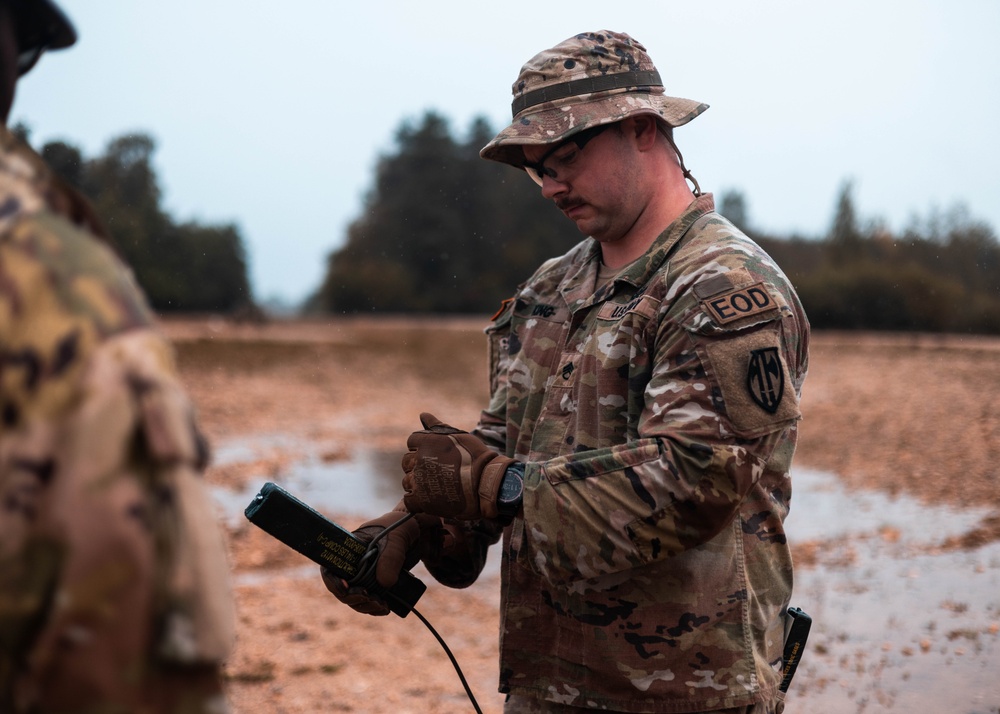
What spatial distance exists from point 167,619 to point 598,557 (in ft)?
4.12

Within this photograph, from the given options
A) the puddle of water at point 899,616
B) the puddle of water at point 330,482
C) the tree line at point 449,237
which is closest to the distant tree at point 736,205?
the tree line at point 449,237

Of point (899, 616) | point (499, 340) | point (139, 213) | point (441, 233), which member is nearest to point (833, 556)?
point (899, 616)

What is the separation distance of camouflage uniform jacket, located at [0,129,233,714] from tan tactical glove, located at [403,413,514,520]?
1.25m

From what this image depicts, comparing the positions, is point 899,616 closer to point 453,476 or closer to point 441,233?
point 453,476

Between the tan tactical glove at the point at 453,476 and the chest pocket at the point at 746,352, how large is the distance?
1.90ft

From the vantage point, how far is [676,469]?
2152 mm

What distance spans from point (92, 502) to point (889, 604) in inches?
265

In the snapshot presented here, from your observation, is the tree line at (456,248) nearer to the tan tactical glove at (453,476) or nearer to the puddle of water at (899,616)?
the tan tactical glove at (453,476)

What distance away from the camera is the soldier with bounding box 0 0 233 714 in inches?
42.6

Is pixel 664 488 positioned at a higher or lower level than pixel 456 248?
higher

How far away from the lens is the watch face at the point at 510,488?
2.34 metres

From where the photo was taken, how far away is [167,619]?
1.13m

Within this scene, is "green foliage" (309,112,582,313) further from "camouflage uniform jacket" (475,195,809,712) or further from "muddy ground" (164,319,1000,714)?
"camouflage uniform jacket" (475,195,809,712)

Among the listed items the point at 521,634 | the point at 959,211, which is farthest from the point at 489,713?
the point at 959,211
